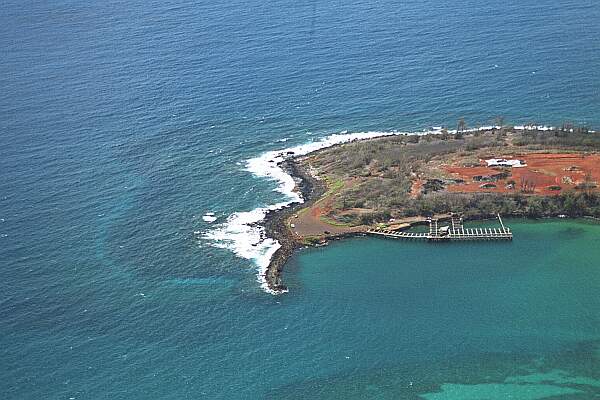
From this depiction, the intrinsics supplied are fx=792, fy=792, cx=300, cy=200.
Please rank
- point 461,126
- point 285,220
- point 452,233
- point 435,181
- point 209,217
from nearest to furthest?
point 452,233
point 285,220
point 209,217
point 435,181
point 461,126

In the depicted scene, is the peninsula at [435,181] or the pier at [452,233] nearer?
the pier at [452,233]

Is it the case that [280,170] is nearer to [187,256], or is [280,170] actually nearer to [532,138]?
[187,256]

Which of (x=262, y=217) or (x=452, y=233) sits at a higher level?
(x=262, y=217)

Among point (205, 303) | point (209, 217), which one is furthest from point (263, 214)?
point (205, 303)

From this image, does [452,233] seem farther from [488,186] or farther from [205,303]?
[205,303]

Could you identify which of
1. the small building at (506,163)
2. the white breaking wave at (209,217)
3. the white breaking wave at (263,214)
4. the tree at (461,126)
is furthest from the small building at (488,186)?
the white breaking wave at (209,217)

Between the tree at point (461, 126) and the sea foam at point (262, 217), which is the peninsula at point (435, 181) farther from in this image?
the sea foam at point (262, 217)
